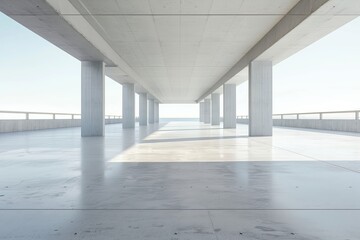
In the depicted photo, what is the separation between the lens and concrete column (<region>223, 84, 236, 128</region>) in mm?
31906

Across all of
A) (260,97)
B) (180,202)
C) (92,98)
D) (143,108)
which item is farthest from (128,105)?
(180,202)

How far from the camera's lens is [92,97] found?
62.5 feet

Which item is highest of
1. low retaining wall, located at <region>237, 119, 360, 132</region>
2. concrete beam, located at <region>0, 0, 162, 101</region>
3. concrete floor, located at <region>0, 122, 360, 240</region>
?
concrete beam, located at <region>0, 0, 162, 101</region>

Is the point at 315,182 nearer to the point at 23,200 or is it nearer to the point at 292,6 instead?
the point at 23,200

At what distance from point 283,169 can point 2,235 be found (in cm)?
556

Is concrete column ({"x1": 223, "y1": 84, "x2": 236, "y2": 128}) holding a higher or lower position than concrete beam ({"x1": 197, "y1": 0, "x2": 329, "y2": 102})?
lower

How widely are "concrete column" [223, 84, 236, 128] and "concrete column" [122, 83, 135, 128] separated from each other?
10764 mm

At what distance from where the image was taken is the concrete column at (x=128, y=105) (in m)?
33.7

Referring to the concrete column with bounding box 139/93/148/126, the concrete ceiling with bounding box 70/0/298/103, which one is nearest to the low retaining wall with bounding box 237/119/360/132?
the concrete ceiling with bounding box 70/0/298/103

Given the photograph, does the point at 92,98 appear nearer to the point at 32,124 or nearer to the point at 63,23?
the point at 63,23

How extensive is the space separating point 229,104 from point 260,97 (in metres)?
13.3

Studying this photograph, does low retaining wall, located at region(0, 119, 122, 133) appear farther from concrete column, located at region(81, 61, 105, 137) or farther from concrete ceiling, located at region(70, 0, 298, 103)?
concrete ceiling, located at region(70, 0, 298, 103)

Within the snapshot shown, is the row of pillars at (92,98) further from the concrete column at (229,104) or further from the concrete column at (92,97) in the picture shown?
the concrete column at (229,104)

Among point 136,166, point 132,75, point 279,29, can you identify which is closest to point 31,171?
point 136,166
